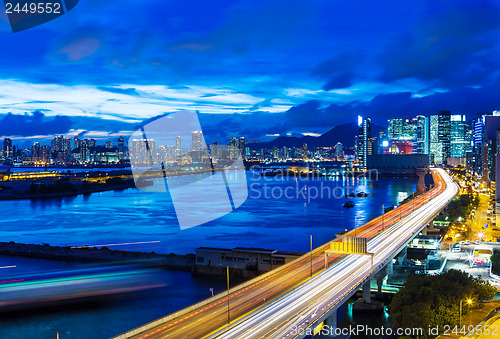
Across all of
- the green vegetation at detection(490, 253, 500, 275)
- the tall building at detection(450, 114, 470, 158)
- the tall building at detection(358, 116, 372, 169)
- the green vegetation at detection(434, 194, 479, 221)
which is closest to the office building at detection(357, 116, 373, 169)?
the tall building at detection(358, 116, 372, 169)

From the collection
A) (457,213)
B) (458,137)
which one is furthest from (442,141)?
(457,213)

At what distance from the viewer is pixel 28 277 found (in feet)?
22.9

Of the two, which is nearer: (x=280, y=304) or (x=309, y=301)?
(x=280, y=304)

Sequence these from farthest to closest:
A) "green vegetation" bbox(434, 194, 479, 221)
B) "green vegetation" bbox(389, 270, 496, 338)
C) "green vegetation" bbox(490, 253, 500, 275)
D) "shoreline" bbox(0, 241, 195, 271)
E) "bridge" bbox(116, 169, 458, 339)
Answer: "green vegetation" bbox(434, 194, 479, 221)
"shoreline" bbox(0, 241, 195, 271)
"green vegetation" bbox(490, 253, 500, 275)
"green vegetation" bbox(389, 270, 496, 338)
"bridge" bbox(116, 169, 458, 339)

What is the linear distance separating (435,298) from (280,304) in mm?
1898

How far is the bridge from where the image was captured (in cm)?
329

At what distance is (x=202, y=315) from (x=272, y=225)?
29.9 feet

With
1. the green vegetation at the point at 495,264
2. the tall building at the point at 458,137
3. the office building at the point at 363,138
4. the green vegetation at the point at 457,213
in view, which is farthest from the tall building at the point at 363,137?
the green vegetation at the point at 495,264

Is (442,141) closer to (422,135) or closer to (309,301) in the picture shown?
(422,135)

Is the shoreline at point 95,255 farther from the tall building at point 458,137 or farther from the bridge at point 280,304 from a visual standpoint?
the tall building at point 458,137

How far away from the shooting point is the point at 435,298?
4.69 m

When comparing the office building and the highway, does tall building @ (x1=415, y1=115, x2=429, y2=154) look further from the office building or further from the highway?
the highway

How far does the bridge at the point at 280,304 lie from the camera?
130 inches

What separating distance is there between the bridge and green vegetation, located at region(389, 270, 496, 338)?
48 centimetres
